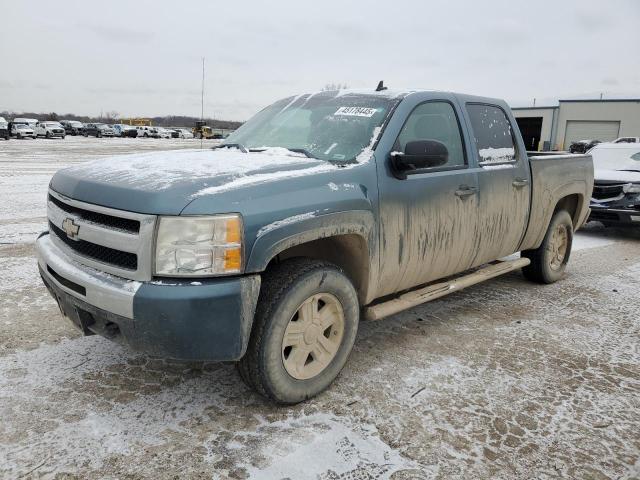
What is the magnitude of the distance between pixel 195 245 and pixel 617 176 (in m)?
8.37

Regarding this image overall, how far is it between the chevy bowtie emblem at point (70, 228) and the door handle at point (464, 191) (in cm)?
252

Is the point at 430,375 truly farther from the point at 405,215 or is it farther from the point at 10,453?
the point at 10,453

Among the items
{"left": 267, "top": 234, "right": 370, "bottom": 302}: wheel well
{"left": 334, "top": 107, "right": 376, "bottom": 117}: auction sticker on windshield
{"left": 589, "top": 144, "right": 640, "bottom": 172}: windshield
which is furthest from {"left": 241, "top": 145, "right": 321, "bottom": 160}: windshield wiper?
{"left": 589, "top": 144, "right": 640, "bottom": 172}: windshield

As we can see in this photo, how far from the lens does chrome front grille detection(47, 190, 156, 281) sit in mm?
2484

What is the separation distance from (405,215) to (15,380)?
2593 millimetres

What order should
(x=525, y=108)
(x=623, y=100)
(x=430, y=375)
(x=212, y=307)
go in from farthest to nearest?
(x=525, y=108)
(x=623, y=100)
(x=430, y=375)
(x=212, y=307)

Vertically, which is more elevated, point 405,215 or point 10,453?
point 405,215

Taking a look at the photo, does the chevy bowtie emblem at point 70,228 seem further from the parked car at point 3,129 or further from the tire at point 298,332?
the parked car at point 3,129

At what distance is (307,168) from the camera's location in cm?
306

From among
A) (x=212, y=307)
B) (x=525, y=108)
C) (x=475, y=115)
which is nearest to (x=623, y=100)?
(x=525, y=108)

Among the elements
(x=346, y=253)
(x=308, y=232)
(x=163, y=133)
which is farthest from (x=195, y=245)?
(x=163, y=133)

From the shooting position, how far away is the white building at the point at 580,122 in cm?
4031

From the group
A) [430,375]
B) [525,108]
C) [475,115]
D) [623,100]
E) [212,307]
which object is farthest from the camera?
[525,108]

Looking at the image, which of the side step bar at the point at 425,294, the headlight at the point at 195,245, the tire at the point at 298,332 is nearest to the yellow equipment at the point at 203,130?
the side step bar at the point at 425,294
